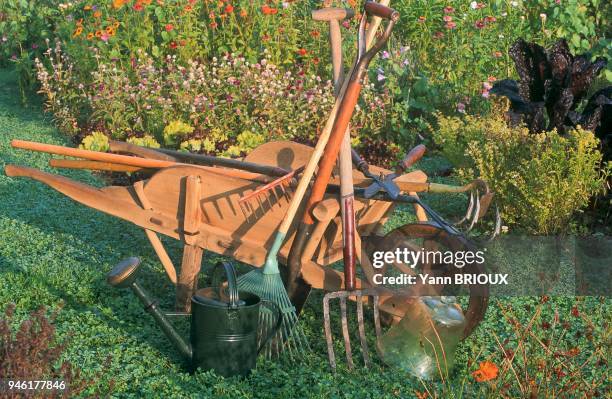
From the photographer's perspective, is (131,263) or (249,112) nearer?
(131,263)

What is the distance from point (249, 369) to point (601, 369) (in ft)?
4.94

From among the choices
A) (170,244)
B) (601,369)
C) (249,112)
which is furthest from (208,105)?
(601,369)

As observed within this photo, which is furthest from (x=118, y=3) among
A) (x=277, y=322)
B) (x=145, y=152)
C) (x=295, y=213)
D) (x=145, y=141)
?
(x=277, y=322)

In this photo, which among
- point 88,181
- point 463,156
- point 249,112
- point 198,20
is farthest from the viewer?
point 198,20

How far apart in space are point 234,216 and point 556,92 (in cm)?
249

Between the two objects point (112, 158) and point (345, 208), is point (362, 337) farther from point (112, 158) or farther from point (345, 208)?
point (112, 158)

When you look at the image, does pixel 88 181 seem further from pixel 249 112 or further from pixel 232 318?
pixel 232 318

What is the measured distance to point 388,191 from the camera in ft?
12.9

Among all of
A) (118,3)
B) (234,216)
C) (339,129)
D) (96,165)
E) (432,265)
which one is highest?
(118,3)

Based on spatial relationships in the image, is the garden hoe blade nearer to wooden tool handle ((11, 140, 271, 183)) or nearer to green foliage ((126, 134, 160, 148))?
wooden tool handle ((11, 140, 271, 183))

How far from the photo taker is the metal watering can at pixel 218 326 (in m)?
3.67

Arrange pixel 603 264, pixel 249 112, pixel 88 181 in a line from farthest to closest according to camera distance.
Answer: pixel 249 112, pixel 88 181, pixel 603 264

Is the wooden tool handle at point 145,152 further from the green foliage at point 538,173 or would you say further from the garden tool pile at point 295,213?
the green foliage at point 538,173

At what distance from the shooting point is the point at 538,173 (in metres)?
5.32
